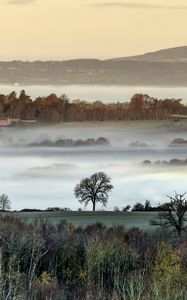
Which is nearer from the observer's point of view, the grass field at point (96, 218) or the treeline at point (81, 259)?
the treeline at point (81, 259)

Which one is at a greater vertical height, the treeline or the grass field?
the grass field

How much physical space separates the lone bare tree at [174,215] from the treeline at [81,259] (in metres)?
1.64

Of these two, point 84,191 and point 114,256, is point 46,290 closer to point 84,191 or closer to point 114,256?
point 114,256

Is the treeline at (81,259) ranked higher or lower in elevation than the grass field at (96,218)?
lower

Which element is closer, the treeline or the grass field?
the treeline

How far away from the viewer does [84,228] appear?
12812 centimetres

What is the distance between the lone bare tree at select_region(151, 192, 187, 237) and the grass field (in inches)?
216

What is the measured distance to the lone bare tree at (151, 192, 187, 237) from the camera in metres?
113

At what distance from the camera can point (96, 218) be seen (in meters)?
143

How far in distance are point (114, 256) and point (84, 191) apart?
177 feet

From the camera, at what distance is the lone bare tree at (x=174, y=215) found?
11319 centimetres

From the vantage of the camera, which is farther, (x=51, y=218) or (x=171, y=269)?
(x=51, y=218)

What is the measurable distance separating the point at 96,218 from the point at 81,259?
43.6m

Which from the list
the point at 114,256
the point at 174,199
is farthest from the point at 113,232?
the point at 114,256
